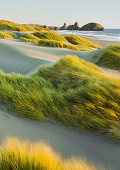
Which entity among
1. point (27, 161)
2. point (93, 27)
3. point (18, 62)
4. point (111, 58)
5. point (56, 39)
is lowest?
point (27, 161)

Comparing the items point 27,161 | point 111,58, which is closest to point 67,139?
point 27,161

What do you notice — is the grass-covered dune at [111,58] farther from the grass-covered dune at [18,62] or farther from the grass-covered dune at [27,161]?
the grass-covered dune at [27,161]

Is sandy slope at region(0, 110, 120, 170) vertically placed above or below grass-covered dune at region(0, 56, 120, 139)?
below

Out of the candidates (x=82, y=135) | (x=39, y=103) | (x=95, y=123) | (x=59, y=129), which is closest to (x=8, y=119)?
(x=39, y=103)

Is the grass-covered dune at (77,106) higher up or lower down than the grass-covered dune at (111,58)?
lower down

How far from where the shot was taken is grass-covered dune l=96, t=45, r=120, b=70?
401cm

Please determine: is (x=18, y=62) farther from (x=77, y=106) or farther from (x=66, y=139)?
(x=66, y=139)

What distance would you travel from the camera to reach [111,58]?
164 inches

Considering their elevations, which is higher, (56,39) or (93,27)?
(93,27)

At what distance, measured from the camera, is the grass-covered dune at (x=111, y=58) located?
4005 mm

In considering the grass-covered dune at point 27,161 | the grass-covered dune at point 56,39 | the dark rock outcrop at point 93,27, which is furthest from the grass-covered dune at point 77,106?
the dark rock outcrop at point 93,27

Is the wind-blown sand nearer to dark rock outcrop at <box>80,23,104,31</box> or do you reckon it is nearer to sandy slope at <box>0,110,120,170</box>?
sandy slope at <box>0,110,120,170</box>

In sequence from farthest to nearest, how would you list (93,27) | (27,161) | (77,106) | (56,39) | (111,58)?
(93,27) → (56,39) → (111,58) → (77,106) → (27,161)

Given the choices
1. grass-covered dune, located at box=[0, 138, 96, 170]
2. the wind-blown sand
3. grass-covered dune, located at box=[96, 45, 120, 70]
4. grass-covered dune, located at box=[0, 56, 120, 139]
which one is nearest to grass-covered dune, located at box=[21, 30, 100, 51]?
grass-covered dune, located at box=[96, 45, 120, 70]
